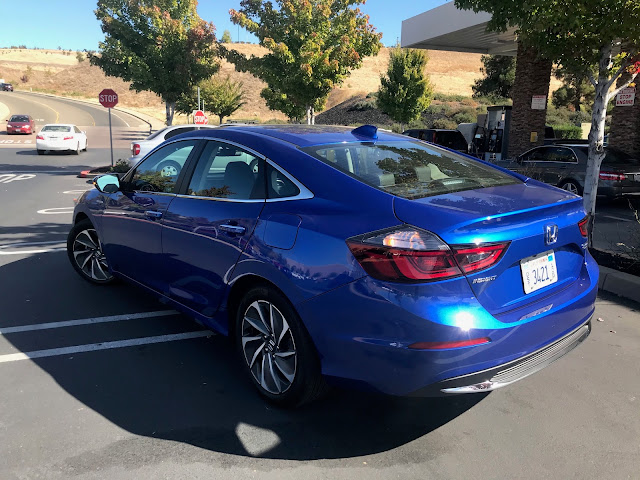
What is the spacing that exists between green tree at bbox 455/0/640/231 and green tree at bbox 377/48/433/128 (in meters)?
26.9

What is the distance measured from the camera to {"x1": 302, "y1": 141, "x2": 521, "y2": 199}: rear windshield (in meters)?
3.03

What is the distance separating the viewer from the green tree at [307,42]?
53.7 ft

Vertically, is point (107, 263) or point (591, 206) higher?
point (591, 206)

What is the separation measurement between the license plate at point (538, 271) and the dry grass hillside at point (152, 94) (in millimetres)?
63945

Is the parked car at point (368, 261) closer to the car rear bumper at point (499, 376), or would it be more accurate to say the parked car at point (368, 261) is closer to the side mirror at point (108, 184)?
the car rear bumper at point (499, 376)

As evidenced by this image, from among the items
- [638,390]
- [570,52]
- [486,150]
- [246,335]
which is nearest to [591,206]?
[570,52]

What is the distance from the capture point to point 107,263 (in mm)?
5008

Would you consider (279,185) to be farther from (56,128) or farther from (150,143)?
(56,128)

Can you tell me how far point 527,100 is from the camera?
17000mm

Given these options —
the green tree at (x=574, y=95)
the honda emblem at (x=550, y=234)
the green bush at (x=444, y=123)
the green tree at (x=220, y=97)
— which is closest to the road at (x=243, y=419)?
the honda emblem at (x=550, y=234)

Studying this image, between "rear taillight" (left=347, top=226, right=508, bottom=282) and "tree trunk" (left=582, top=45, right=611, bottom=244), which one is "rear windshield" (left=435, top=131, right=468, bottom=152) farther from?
"rear taillight" (left=347, top=226, right=508, bottom=282)

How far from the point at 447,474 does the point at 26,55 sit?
6141 inches

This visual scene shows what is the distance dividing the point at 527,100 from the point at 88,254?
15504 mm

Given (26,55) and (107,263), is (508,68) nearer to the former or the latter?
(107,263)
